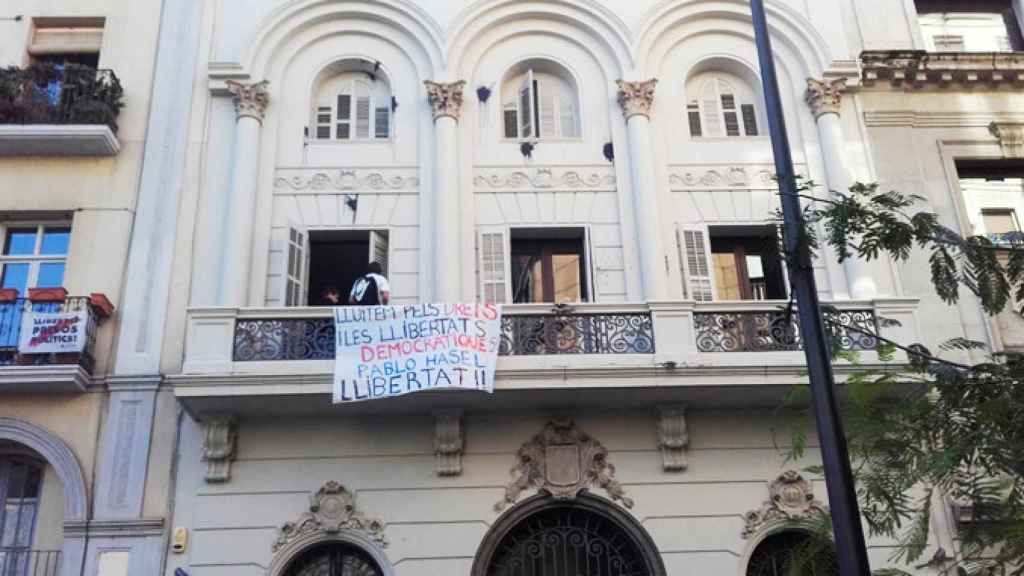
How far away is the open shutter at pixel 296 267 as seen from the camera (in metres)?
13.3

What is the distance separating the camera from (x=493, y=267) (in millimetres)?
13625

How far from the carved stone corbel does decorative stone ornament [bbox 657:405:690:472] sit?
2.72 meters

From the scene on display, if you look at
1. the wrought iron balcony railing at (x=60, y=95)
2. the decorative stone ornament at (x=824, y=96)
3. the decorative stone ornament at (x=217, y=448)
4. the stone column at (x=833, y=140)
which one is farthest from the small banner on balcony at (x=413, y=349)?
the decorative stone ornament at (x=824, y=96)

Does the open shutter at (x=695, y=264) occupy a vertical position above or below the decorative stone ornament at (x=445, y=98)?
below

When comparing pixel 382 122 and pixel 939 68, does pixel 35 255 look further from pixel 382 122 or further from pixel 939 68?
pixel 939 68

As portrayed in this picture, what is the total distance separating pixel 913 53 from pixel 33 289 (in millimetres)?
14027

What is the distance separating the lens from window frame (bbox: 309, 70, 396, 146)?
1455 centimetres

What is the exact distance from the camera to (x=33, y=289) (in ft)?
41.4

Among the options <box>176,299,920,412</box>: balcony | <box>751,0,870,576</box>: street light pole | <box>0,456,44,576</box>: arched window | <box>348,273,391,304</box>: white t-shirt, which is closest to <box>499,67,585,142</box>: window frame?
<box>348,273,391,304</box>: white t-shirt

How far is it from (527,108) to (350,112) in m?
2.92

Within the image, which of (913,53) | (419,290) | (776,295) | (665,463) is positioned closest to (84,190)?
(419,290)

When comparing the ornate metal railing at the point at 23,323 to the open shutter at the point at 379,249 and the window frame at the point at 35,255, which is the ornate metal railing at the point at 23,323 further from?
the open shutter at the point at 379,249

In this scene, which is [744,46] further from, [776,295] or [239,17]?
[239,17]

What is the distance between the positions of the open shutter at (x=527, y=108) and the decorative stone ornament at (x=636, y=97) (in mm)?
1454
